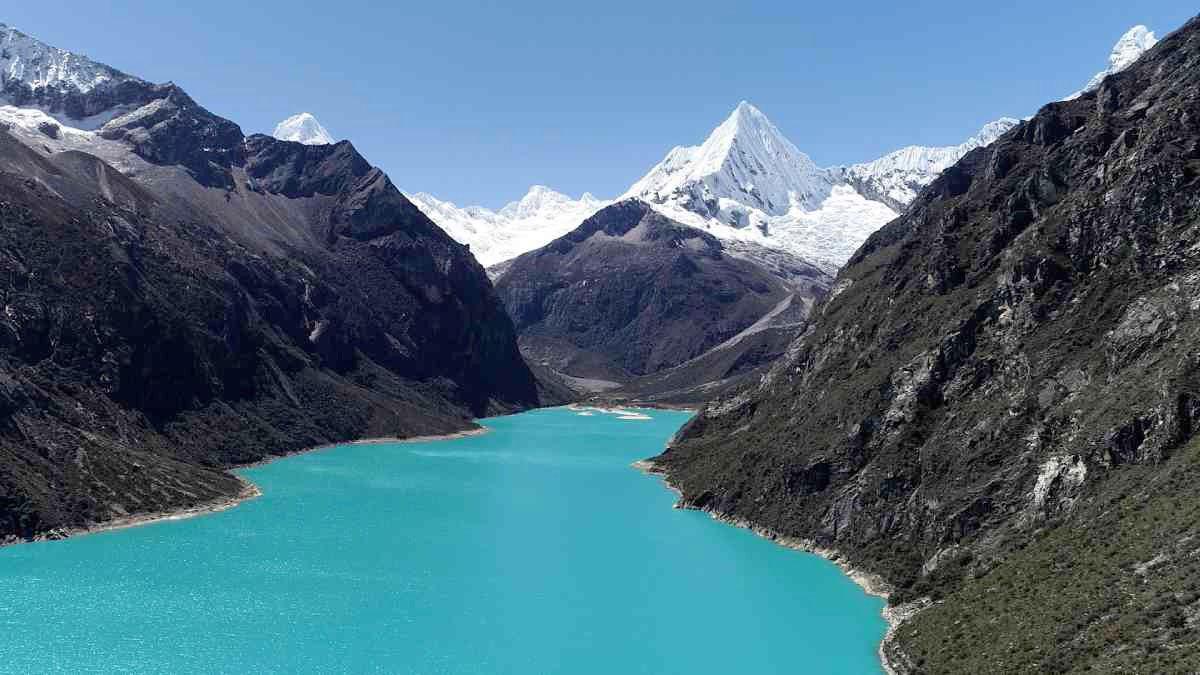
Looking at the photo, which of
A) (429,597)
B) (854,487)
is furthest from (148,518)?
(854,487)

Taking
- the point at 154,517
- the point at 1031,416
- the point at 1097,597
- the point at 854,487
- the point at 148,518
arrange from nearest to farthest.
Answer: the point at 1097,597
the point at 1031,416
the point at 854,487
the point at 148,518
the point at 154,517

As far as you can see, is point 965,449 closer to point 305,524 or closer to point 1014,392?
point 1014,392

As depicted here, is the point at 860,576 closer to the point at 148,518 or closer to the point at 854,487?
the point at 854,487

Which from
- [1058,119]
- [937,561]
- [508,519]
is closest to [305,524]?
[508,519]

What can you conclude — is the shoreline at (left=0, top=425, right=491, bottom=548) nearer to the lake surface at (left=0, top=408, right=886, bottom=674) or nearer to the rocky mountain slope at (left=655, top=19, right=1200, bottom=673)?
the lake surface at (left=0, top=408, right=886, bottom=674)

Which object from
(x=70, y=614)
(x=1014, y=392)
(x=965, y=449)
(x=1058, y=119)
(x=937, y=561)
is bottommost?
(x=70, y=614)

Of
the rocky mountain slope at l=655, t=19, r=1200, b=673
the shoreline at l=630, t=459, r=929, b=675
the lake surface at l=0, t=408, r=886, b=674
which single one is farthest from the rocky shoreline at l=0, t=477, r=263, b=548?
the rocky mountain slope at l=655, t=19, r=1200, b=673
